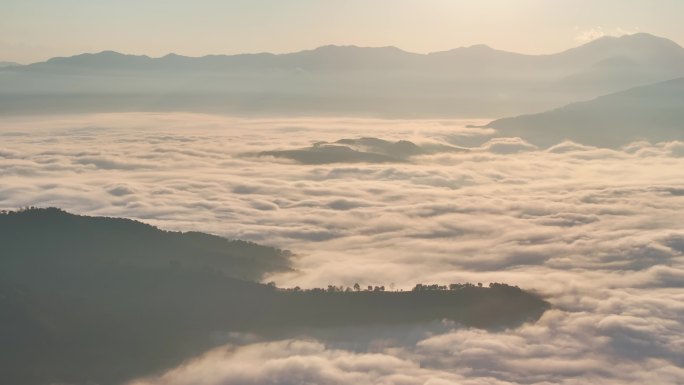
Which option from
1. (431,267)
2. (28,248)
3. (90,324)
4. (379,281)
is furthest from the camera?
(28,248)

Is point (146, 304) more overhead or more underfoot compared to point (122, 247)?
more underfoot

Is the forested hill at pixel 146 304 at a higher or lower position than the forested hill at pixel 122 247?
lower

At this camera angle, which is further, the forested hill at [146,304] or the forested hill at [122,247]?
the forested hill at [122,247]

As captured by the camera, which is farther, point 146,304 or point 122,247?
point 122,247

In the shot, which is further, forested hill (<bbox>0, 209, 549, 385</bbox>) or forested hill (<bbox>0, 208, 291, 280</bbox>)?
forested hill (<bbox>0, 208, 291, 280</bbox>)

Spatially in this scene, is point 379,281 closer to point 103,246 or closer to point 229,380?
point 229,380

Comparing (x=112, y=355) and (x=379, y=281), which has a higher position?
(x=379, y=281)

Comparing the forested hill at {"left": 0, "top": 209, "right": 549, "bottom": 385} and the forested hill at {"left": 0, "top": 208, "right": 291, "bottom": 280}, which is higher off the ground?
the forested hill at {"left": 0, "top": 208, "right": 291, "bottom": 280}

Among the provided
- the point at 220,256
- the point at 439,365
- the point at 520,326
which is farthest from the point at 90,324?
the point at 520,326
